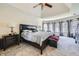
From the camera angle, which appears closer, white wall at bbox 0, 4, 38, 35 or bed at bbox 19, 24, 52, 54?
white wall at bbox 0, 4, 38, 35

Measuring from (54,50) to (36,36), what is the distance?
44 cm

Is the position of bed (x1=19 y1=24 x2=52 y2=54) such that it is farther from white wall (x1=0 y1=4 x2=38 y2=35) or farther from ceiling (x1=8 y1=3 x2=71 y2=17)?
ceiling (x1=8 y1=3 x2=71 y2=17)

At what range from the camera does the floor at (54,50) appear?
1574mm

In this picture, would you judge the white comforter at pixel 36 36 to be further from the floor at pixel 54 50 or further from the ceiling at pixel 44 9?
the ceiling at pixel 44 9

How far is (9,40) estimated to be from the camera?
1702mm

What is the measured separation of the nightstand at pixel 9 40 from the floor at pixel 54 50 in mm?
83

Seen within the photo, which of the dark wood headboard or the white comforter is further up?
the dark wood headboard

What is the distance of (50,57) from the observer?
5.38 ft

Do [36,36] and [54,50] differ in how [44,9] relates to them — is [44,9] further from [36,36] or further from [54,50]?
[54,50]

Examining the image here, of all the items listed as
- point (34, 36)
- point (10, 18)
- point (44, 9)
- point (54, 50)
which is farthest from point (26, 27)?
point (54, 50)

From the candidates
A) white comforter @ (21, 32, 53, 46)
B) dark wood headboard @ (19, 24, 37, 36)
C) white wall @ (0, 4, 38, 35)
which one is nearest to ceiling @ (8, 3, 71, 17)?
white wall @ (0, 4, 38, 35)

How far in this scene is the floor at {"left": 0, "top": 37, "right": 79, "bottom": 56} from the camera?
5.16 feet

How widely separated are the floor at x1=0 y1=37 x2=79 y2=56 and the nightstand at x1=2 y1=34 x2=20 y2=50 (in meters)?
0.08

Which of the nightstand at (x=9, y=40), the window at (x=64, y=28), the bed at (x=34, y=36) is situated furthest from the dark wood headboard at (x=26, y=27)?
the window at (x=64, y=28)
